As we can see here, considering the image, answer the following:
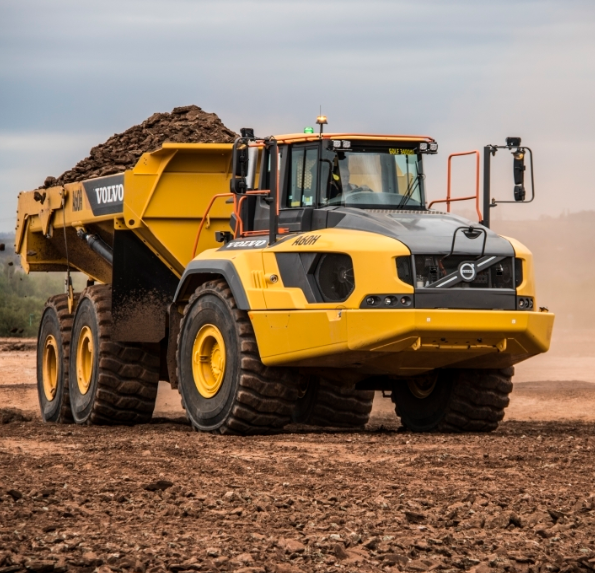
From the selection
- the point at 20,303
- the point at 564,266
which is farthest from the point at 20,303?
the point at 564,266

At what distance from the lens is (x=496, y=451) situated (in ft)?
32.0

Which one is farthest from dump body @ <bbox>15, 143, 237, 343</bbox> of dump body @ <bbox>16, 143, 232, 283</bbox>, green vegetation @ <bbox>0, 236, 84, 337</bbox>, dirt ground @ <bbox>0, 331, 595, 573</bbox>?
green vegetation @ <bbox>0, 236, 84, 337</bbox>

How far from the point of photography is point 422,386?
12.6 metres

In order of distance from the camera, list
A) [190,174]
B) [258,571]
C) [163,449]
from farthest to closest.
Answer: [190,174]
[163,449]
[258,571]

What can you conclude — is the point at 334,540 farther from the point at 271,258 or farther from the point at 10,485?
the point at 271,258

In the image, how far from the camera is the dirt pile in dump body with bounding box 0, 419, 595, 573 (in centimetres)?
595

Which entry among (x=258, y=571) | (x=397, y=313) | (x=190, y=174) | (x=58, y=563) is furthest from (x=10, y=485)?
(x=190, y=174)

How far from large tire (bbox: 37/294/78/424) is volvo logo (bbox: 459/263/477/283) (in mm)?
5830

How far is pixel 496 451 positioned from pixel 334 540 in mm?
3755

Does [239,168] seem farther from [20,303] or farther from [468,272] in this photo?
[20,303]

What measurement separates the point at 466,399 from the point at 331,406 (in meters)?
2.03

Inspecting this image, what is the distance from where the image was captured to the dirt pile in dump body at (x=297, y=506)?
595 cm

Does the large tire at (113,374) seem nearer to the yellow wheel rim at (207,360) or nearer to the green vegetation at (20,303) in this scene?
the yellow wheel rim at (207,360)

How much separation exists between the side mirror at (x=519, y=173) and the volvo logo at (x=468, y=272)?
3.53ft
